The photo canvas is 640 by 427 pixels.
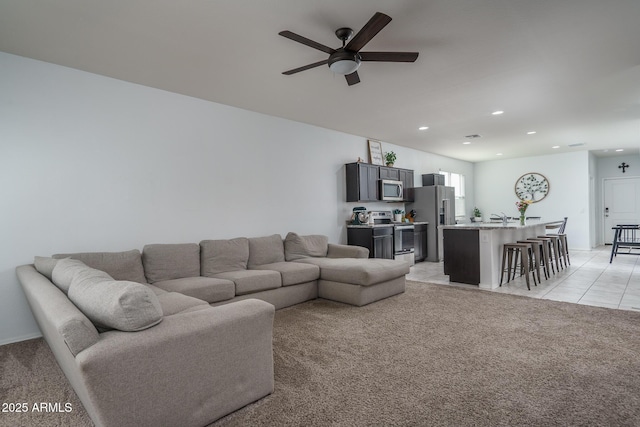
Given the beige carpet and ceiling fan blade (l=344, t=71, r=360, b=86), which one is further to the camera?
ceiling fan blade (l=344, t=71, r=360, b=86)

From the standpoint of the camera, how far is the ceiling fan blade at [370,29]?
2197 millimetres

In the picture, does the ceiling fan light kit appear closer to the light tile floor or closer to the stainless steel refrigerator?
the light tile floor

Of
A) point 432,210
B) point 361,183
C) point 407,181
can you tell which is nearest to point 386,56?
point 361,183

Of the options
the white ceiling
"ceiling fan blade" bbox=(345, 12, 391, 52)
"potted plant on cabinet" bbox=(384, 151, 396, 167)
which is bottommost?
"potted plant on cabinet" bbox=(384, 151, 396, 167)

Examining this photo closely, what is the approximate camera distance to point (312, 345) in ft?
9.58

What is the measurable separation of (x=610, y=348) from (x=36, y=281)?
449cm

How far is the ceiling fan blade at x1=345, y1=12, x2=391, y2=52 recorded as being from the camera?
220cm

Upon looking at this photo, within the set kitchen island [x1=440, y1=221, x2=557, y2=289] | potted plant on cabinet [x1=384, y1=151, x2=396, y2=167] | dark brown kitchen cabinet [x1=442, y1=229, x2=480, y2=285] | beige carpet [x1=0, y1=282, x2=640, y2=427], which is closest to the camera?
beige carpet [x1=0, y1=282, x2=640, y2=427]

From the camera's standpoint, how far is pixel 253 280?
379 centimetres

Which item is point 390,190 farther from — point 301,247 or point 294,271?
point 294,271

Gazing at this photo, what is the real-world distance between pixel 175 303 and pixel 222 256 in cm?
151

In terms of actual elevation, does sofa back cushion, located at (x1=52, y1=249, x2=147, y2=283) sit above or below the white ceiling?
below

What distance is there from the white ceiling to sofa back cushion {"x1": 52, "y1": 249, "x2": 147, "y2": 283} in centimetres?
194

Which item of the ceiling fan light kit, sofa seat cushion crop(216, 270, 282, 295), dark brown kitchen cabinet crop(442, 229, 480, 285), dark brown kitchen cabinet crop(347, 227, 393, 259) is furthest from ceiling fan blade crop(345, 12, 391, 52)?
dark brown kitchen cabinet crop(347, 227, 393, 259)
